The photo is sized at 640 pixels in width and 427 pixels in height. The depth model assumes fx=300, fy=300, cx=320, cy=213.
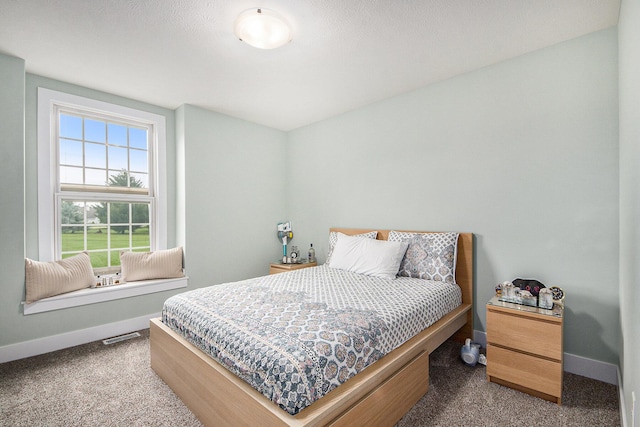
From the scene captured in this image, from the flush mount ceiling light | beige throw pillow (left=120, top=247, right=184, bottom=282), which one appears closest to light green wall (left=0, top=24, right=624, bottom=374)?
beige throw pillow (left=120, top=247, right=184, bottom=282)

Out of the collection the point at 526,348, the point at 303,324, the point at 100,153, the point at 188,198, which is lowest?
the point at 526,348

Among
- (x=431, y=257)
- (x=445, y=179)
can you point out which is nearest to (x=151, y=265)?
(x=431, y=257)

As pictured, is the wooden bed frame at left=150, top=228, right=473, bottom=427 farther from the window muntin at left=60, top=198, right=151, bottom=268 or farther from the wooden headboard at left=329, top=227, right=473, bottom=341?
the window muntin at left=60, top=198, right=151, bottom=268

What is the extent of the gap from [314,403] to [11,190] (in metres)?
3.05

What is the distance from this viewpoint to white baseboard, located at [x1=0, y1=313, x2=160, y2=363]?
8.41 feet

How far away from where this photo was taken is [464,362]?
7.98ft

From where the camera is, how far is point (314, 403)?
132cm

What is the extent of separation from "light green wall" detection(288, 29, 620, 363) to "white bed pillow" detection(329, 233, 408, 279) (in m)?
0.43

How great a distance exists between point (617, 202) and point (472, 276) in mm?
1159

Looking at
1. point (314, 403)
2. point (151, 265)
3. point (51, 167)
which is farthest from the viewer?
point (151, 265)

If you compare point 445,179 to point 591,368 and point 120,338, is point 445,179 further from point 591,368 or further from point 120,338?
point 120,338

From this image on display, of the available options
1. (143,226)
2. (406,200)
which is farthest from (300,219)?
(143,226)

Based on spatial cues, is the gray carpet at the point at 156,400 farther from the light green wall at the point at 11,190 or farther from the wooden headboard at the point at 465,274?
the light green wall at the point at 11,190

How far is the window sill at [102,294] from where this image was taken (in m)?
2.70
